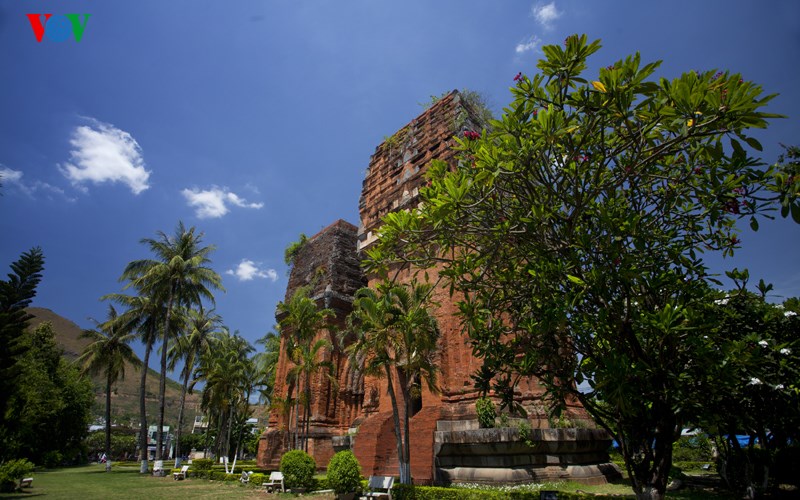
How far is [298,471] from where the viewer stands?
15.3m

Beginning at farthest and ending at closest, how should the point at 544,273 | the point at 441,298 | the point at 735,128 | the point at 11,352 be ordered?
the point at 441,298 < the point at 11,352 < the point at 544,273 < the point at 735,128

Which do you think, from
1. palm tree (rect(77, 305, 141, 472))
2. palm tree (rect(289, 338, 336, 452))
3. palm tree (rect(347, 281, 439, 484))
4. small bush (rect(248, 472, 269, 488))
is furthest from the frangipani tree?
palm tree (rect(77, 305, 141, 472))

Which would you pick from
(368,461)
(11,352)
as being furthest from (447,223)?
(11,352)

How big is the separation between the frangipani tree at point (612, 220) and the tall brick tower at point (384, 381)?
5383mm

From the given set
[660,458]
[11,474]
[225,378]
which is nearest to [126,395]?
[225,378]

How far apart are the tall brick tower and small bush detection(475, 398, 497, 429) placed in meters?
0.55

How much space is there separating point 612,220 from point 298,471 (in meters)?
14.4

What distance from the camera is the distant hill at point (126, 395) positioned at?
372ft

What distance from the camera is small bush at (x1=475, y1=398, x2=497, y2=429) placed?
14250 mm

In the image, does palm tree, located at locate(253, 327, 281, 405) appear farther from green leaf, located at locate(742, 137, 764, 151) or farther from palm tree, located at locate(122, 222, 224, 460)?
green leaf, located at locate(742, 137, 764, 151)

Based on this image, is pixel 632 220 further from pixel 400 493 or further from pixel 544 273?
pixel 400 493

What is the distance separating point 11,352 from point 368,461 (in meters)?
13.4

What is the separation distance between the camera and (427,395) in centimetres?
1694

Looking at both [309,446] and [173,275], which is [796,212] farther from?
[173,275]
